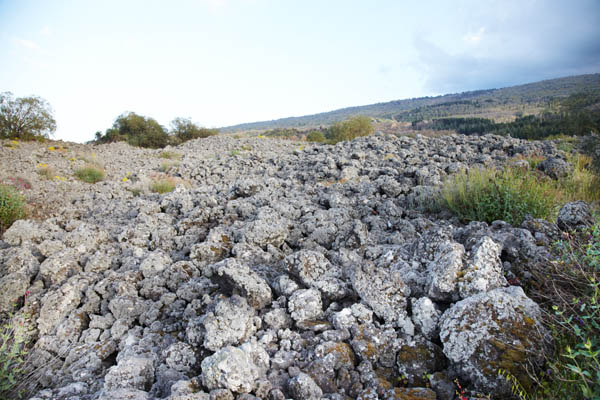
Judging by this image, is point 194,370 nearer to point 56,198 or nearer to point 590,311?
point 590,311

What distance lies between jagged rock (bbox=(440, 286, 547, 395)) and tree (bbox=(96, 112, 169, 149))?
23.6 metres

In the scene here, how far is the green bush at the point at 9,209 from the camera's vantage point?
5.84 meters

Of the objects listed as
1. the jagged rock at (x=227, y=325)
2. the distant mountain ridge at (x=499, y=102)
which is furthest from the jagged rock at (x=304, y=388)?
the distant mountain ridge at (x=499, y=102)

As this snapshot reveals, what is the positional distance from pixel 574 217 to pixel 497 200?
2.98ft

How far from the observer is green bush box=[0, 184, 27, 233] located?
5.84 m

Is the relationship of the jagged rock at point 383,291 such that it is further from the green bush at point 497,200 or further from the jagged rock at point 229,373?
the green bush at point 497,200

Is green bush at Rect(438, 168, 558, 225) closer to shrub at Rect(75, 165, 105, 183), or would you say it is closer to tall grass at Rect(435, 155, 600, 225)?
tall grass at Rect(435, 155, 600, 225)

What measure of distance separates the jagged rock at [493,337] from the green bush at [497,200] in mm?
2092

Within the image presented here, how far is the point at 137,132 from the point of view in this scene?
2423cm

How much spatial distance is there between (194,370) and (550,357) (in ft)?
6.97

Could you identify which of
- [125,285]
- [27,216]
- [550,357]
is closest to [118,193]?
[27,216]

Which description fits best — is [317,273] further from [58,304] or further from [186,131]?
[186,131]

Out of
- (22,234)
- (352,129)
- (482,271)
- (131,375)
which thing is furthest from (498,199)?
(352,129)

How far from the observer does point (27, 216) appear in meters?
6.33
